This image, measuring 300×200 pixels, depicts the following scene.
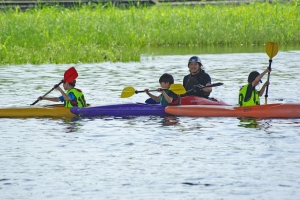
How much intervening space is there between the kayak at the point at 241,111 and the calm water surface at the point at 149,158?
0.42 ft

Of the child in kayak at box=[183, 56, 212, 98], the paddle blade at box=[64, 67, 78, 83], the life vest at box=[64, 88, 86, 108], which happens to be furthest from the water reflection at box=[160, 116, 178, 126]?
the paddle blade at box=[64, 67, 78, 83]

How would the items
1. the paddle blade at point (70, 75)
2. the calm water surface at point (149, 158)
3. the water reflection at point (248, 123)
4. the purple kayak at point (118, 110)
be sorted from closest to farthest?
the calm water surface at point (149, 158), the water reflection at point (248, 123), the paddle blade at point (70, 75), the purple kayak at point (118, 110)

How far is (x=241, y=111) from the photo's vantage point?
11953 millimetres

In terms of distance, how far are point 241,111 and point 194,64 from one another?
4.23ft

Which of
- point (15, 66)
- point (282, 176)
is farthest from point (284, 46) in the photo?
point (282, 176)

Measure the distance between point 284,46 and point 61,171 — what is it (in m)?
16.0

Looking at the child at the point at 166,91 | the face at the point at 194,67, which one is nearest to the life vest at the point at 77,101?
the child at the point at 166,91

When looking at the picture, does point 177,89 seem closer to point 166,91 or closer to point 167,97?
point 167,97

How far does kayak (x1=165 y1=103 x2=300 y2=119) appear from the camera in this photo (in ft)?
38.9

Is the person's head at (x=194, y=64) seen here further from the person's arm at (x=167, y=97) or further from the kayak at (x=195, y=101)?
the person's arm at (x=167, y=97)

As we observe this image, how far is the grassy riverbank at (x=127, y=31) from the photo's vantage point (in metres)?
21.3

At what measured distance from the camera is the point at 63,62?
830 inches

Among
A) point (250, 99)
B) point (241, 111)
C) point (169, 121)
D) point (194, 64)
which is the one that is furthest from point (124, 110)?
point (250, 99)

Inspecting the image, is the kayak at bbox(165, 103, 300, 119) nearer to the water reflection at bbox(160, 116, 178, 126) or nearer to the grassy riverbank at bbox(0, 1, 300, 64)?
the water reflection at bbox(160, 116, 178, 126)
